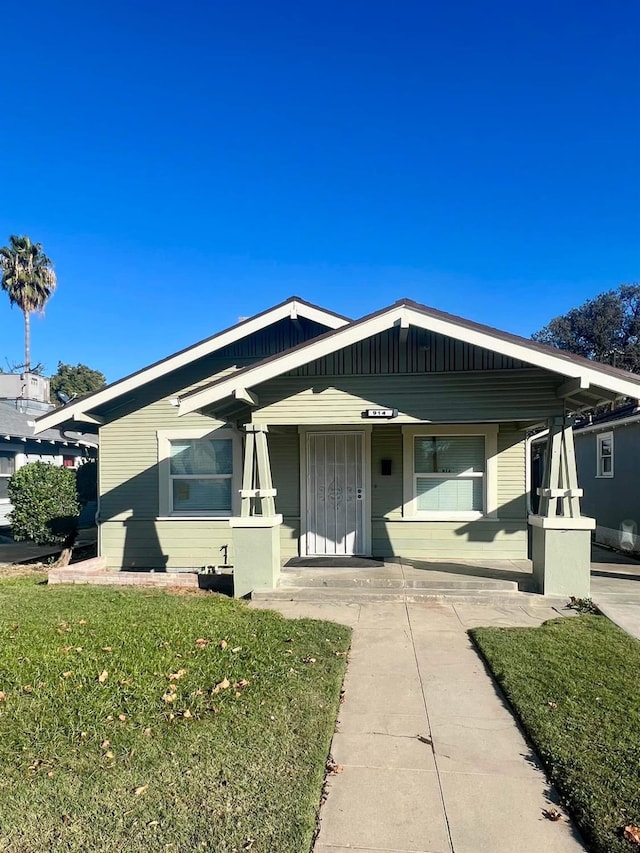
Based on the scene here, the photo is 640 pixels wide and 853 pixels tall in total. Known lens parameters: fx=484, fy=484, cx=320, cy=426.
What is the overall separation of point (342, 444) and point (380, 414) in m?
1.76

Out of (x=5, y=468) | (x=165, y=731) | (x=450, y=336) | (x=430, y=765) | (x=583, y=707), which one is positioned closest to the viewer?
(x=430, y=765)

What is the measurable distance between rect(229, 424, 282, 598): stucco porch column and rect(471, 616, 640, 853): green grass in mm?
3044

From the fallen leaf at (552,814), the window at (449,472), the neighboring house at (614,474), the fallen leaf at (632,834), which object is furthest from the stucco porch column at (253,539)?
the neighboring house at (614,474)

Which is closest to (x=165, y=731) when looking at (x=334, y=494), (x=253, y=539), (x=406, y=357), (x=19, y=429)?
(x=253, y=539)

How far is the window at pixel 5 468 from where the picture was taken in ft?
47.5

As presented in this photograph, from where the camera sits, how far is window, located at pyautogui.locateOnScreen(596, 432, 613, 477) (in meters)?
12.7

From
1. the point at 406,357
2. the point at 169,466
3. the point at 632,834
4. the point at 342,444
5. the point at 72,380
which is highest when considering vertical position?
the point at 72,380

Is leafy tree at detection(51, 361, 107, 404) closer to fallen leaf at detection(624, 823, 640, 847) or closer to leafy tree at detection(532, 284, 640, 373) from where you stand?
leafy tree at detection(532, 284, 640, 373)

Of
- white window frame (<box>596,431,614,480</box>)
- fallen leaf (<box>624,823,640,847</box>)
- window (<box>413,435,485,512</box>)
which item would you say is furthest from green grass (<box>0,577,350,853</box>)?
white window frame (<box>596,431,614,480</box>)

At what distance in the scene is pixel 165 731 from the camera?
11.0ft

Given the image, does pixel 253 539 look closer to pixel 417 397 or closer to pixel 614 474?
pixel 417 397

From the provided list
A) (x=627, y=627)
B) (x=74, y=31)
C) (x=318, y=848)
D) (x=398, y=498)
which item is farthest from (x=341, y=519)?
(x=74, y=31)

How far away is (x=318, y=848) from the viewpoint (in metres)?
2.37

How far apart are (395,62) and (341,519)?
31.7 feet
